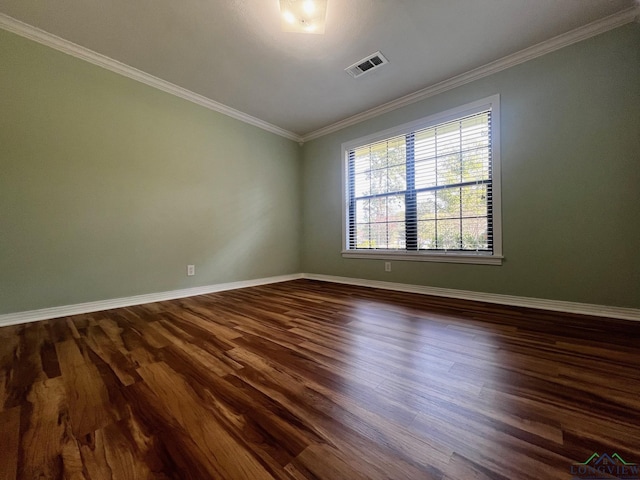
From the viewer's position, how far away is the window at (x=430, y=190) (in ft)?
8.20

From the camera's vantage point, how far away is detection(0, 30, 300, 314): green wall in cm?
196

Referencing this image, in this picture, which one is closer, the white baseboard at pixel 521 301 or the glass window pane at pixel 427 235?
the white baseboard at pixel 521 301

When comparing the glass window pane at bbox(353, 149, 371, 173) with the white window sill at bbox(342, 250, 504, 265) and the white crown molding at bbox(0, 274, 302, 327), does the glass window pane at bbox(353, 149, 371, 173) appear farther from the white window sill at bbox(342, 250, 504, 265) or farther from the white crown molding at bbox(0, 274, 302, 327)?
the white crown molding at bbox(0, 274, 302, 327)

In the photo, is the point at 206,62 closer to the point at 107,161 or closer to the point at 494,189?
the point at 107,161

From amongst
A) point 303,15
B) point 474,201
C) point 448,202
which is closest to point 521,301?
point 474,201

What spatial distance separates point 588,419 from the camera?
85 cm

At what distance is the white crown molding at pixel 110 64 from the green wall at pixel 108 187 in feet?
0.21

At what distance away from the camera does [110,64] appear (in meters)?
2.36

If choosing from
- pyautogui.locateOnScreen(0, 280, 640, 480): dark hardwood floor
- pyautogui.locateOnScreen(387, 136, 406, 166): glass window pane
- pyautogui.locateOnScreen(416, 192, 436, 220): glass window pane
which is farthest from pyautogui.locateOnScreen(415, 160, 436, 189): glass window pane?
pyautogui.locateOnScreen(0, 280, 640, 480): dark hardwood floor

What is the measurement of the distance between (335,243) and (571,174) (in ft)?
8.81

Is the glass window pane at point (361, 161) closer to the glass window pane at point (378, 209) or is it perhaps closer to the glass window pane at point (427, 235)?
the glass window pane at point (378, 209)

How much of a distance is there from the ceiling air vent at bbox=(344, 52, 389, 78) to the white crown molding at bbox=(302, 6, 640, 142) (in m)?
0.73

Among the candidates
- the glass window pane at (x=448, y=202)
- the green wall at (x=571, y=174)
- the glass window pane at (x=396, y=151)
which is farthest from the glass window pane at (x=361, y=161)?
the green wall at (x=571, y=174)

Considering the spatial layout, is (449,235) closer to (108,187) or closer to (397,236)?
(397,236)
